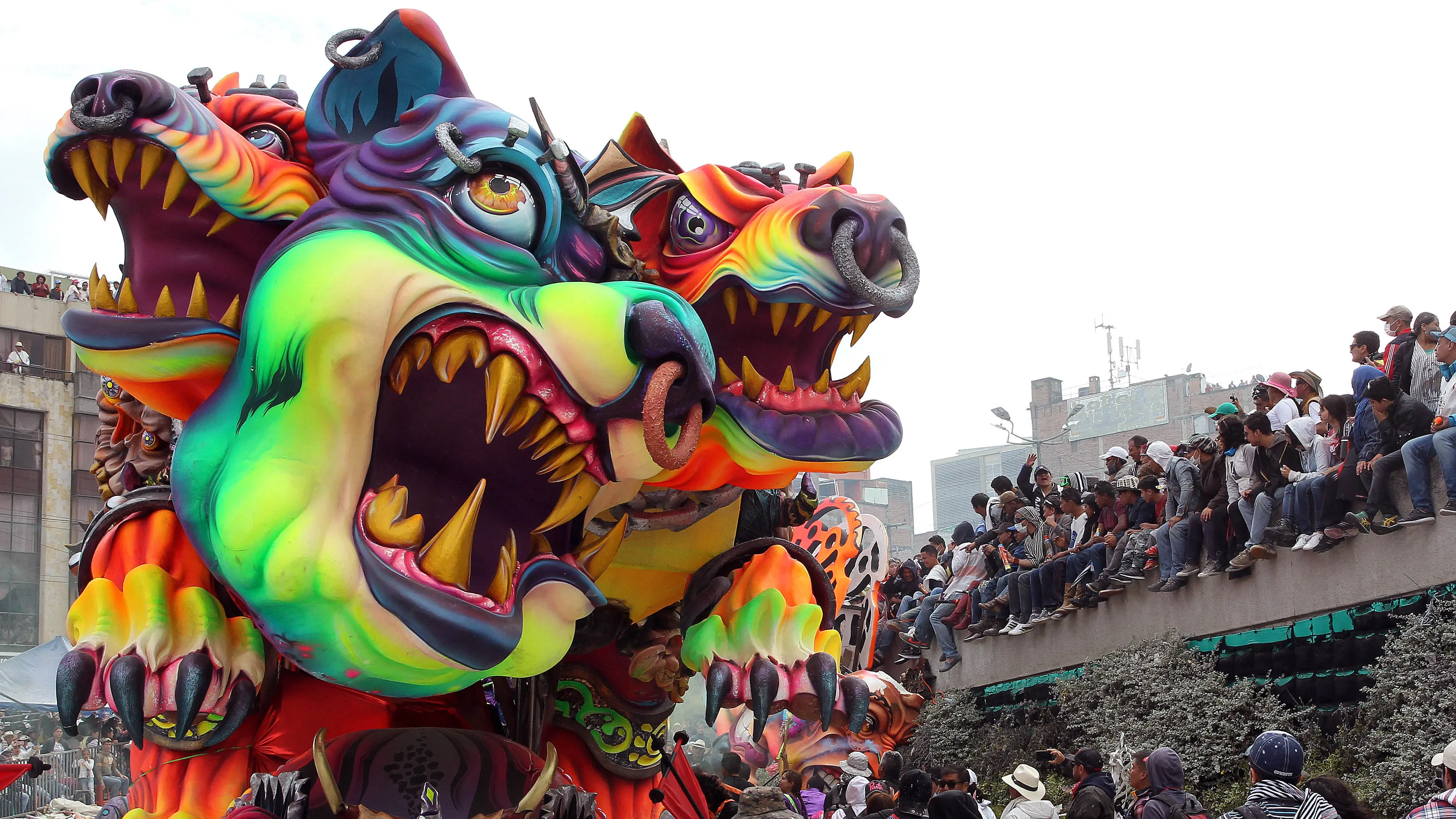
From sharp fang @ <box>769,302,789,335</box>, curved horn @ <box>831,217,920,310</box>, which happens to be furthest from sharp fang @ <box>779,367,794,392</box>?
curved horn @ <box>831,217,920,310</box>

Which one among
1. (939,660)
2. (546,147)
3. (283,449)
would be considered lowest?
(939,660)

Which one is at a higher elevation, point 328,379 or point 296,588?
point 328,379

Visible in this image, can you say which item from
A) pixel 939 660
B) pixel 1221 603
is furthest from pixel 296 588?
pixel 939 660

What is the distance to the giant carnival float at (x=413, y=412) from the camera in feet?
11.6

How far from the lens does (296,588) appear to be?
135 inches

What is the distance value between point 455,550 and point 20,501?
78.5 feet

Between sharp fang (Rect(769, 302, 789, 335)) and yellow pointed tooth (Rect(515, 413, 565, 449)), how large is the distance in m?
0.77

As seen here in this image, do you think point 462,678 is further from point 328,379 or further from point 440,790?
point 328,379

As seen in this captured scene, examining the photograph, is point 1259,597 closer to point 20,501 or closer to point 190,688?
point 190,688

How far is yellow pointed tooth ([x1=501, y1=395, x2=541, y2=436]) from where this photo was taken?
11.9 feet

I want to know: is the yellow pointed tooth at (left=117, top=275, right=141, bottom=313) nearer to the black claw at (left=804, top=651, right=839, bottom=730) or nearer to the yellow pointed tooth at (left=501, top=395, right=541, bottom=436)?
the yellow pointed tooth at (left=501, top=395, right=541, bottom=436)

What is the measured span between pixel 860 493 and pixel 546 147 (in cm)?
4953

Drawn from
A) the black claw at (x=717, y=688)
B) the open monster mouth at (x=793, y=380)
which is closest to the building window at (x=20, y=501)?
the black claw at (x=717, y=688)

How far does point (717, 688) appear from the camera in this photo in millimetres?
4379
